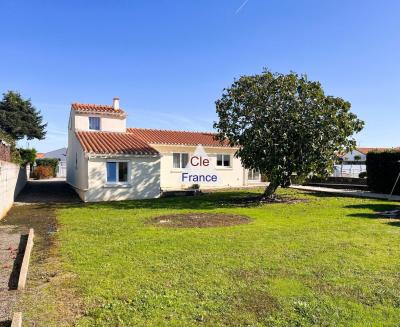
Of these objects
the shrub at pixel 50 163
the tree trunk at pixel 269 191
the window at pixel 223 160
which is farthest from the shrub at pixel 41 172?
the tree trunk at pixel 269 191

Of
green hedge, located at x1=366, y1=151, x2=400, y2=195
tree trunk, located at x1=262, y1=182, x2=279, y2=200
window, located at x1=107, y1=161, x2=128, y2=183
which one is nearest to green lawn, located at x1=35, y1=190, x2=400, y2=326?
tree trunk, located at x1=262, y1=182, x2=279, y2=200

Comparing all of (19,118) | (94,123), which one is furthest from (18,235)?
(19,118)

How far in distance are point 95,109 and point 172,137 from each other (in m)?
6.88

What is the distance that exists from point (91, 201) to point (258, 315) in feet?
59.0

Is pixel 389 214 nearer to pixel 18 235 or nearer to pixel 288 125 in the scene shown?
pixel 288 125

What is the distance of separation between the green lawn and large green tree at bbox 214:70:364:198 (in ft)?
22.4

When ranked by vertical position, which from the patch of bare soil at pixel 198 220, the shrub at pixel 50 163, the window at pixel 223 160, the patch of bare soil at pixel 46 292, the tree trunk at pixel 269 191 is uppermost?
the shrub at pixel 50 163

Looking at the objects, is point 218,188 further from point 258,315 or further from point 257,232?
point 258,315

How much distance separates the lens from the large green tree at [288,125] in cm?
1936

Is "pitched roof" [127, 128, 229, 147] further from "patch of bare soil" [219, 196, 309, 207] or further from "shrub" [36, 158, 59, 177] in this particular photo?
"shrub" [36, 158, 59, 177]

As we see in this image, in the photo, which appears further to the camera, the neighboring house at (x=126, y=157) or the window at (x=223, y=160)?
the window at (x=223, y=160)

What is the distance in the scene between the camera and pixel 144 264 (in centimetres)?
787

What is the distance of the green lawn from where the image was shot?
5.34m

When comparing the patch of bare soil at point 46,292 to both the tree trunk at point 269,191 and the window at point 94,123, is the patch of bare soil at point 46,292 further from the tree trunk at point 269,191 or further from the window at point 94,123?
the window at point 94,123
